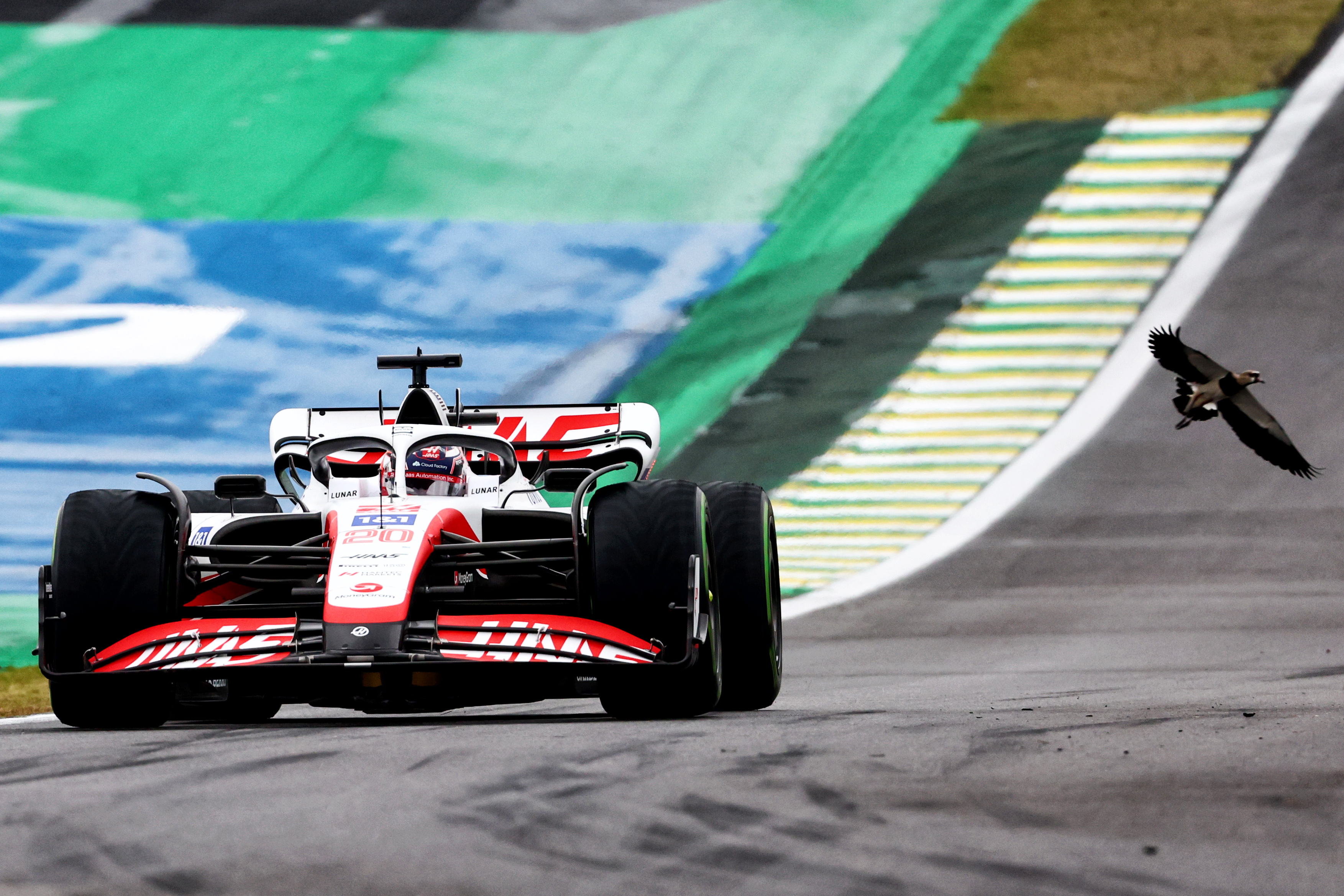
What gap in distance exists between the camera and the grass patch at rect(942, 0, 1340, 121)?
30297 mm

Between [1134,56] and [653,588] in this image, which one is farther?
[1134,56]

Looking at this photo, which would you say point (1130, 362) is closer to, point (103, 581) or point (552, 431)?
point (552, 431)

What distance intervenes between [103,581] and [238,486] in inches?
53.2

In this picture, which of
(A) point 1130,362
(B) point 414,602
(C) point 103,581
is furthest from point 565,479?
(A) point 1130,362

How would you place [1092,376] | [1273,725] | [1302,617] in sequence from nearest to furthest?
[1273,725], [1302,617], [1092,376]

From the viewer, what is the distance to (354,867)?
15.8ft

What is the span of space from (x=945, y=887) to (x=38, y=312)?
23.5 meters

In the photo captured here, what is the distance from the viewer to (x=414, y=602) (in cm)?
886

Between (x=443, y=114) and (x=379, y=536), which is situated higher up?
(x=443, y=114)

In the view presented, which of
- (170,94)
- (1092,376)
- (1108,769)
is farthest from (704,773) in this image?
(170,94)

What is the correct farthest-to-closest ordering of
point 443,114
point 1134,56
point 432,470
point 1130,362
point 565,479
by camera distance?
point 443,114, point 1134,56, point 1130,362, point 432,470, point 565,479

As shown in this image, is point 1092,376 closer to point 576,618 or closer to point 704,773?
point 576,618

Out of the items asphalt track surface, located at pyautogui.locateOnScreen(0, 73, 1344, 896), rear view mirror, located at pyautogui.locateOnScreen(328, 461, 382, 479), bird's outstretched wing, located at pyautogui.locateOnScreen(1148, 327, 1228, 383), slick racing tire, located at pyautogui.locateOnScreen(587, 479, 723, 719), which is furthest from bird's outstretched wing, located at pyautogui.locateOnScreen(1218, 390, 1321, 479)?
rear view mirror, located at pyautogui.locateOnScreen(328, 461, 382, 479)

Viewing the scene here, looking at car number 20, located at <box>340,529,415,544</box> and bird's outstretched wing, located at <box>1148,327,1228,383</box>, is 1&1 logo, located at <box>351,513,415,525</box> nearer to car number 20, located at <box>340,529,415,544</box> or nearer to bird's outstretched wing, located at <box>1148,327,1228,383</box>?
car number 20, located at <box>340,529,415,544</box>
